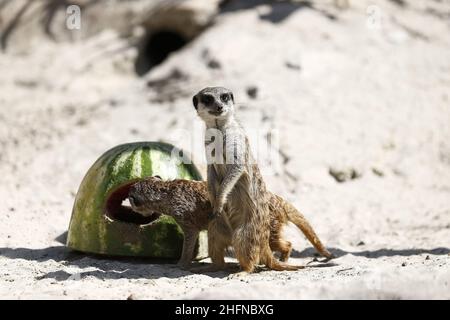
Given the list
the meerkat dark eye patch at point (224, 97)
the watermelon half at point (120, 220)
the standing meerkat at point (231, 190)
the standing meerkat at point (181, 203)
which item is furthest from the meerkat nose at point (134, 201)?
the meerkat dark eye patch at point (224, 97)

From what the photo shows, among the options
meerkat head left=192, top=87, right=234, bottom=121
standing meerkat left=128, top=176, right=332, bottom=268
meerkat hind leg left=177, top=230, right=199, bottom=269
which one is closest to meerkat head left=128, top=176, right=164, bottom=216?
standing meerkat left=128, top=176, right=332, bottom=268

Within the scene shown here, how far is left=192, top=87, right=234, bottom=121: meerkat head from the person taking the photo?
4.51 metres

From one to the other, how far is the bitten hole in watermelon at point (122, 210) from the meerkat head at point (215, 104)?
85cm

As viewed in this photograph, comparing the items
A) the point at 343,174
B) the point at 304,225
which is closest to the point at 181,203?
the point at 304,225

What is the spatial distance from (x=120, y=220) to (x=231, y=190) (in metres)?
0.96

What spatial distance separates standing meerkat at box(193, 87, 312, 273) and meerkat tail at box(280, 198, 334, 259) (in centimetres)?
40

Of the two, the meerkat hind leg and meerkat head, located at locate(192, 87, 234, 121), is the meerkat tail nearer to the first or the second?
the meerkat hind leg

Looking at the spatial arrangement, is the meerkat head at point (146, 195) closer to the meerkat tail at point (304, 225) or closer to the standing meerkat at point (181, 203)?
the standing meerkat at point (181, 203)

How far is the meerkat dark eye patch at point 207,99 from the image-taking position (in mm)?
4520

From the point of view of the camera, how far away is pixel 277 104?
8172 mm

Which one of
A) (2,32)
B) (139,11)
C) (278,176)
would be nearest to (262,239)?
(278,176)

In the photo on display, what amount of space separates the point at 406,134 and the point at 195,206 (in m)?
3.95
